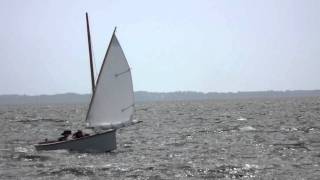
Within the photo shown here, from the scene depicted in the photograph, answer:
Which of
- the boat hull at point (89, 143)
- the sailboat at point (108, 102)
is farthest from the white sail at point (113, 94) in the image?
the boat hull at point (89, 143)

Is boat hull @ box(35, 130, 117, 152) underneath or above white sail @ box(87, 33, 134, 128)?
underneath

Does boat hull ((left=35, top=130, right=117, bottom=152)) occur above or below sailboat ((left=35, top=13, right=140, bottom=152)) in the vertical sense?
below

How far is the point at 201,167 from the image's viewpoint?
3127cm

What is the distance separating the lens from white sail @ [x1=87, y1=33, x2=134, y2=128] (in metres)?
37.9

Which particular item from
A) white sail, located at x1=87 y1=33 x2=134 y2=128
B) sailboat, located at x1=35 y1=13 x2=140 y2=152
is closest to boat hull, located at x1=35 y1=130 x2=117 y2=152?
sailboat, located at x1=35 y1=13 x2=140 y2=152

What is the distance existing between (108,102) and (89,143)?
10.5 feet

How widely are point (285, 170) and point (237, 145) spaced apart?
15.0 meters

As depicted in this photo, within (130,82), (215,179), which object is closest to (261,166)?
(215,179)

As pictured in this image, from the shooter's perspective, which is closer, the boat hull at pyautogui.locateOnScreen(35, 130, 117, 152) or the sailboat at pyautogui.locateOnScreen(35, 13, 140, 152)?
the sailboat at pyautogui.locateOnScreen(35, 13, 140, 152)

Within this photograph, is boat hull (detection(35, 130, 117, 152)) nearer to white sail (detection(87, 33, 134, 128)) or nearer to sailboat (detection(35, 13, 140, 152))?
sailboat (detection(35, 13, 140, 152))

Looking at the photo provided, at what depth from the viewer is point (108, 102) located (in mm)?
38219

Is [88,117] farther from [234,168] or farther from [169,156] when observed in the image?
[234,168]

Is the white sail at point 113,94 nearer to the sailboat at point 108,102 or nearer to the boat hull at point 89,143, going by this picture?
the sailboat at point 108,102

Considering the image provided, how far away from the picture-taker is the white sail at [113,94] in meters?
37.9
